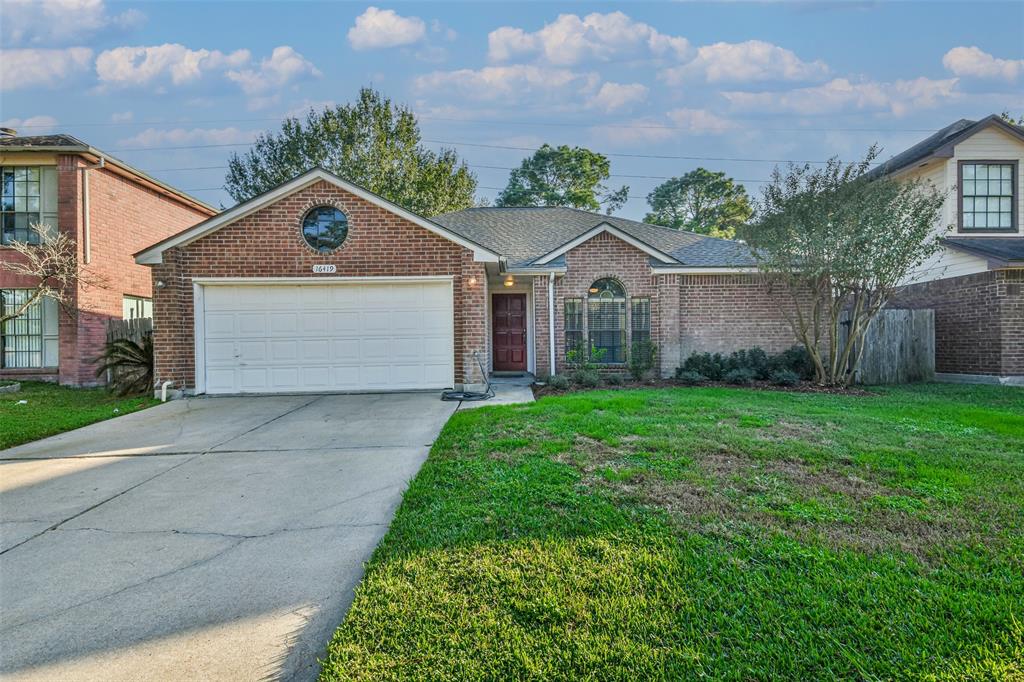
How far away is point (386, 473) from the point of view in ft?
15.5

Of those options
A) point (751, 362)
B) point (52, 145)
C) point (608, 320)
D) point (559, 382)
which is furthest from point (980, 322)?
point (52, 145)

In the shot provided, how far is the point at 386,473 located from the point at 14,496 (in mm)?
3281

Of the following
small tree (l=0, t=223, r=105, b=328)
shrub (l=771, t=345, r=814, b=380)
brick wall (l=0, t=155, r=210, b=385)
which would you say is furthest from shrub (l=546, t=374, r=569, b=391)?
small tree (l=0, t=223, r=105, b=328)

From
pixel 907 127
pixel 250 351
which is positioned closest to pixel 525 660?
pixel 250 351

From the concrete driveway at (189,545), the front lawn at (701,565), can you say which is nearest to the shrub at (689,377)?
the front lawn at (701,565)

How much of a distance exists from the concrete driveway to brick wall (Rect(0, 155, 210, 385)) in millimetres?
7095

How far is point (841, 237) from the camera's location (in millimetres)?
9719

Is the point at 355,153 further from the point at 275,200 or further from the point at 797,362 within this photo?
the point at 797,362

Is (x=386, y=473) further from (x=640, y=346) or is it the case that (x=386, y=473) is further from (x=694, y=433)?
(x=640, y=346)

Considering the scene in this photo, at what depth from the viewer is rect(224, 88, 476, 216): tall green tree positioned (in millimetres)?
24500

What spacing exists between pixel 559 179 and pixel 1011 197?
24.9 metres

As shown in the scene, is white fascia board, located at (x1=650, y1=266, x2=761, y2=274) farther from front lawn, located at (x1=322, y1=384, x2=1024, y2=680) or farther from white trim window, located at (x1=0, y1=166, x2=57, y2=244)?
white trim window, located at (x1=0, y1=166, x2=57, y2=244)

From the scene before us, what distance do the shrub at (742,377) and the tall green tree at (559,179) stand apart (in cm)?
2461

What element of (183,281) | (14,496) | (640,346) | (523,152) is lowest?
(14,496)
